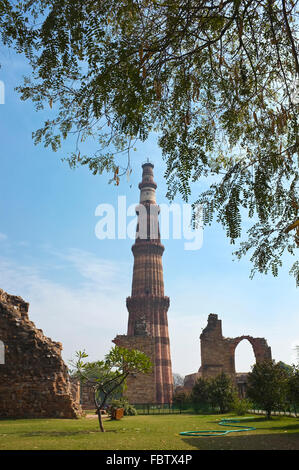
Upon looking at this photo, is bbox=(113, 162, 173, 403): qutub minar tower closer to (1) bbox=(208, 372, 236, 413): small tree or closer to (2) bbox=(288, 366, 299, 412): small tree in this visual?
(1) bbox=(208, 372, 236, 413): small tree

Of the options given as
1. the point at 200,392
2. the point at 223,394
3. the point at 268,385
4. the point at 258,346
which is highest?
the point at 258,346

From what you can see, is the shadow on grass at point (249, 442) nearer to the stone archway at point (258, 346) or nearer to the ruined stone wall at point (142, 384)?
the ruined stone wall at point (142, 384)

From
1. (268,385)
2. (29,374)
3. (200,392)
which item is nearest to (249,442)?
(268,385)

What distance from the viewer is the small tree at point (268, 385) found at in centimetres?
1324

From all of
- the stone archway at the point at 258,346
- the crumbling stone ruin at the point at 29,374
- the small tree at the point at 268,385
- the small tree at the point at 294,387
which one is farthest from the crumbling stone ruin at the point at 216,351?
the small tree at the point at 294,387

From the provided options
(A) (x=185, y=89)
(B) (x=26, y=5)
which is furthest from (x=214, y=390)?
(B) (x=26, y=5)

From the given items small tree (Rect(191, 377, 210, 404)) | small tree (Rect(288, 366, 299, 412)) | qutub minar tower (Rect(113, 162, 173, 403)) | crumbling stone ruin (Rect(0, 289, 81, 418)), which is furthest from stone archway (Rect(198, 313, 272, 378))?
small tree (Rect(288, 366, 299, 412))

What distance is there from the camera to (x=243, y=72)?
18.9 feet

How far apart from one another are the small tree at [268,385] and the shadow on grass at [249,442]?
18.3 ft

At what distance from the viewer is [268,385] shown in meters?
13.4

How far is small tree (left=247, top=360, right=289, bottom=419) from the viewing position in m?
13.2

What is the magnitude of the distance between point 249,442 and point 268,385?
280 inches

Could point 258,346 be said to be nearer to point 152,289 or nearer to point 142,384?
point 142,384

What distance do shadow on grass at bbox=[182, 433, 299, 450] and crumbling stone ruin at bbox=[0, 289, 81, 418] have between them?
7930 mm
